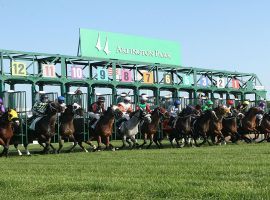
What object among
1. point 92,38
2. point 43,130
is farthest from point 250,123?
point 92,38

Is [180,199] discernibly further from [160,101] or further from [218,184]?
[160,101]

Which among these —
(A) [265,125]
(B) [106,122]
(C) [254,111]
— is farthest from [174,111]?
(A) [265,125]

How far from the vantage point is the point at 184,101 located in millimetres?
24625

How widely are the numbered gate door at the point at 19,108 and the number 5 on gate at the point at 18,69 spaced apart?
13692 millimetres

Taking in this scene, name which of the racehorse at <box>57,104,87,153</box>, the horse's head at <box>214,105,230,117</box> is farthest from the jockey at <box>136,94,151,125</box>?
the racehorse at <box>57,104,87,153</box>

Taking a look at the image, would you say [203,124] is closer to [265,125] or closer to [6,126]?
[265,125]

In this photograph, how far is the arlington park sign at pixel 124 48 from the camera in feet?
131

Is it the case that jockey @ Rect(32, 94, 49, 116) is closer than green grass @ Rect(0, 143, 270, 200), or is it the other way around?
green grass @ Rect(0, 143, 270, 200)

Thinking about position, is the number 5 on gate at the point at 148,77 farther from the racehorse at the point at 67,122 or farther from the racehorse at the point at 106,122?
the racehorse at the point at 67,122

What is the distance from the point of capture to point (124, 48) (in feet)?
144

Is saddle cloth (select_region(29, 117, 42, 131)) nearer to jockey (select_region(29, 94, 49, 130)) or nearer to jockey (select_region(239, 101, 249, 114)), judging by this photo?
jockey (select_region(29, 94, 49, 130))

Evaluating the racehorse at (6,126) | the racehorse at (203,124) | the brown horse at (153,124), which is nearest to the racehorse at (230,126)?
the racehorse at (203,124)

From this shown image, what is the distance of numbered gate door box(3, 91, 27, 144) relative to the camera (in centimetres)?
1849

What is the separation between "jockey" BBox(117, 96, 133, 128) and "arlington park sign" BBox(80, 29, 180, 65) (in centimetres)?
1822
